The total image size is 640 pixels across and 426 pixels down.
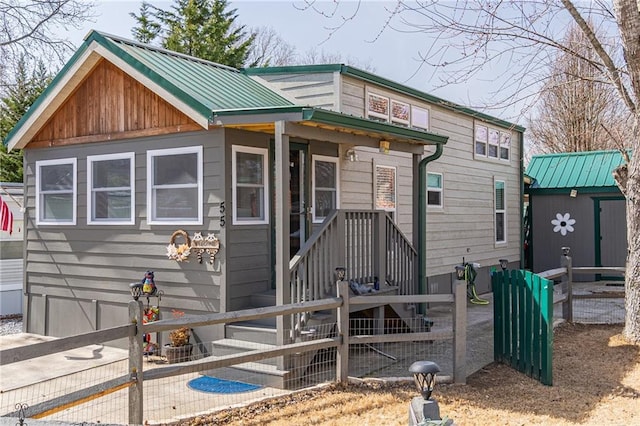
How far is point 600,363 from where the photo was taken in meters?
7.20

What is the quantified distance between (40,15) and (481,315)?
43.3 ft

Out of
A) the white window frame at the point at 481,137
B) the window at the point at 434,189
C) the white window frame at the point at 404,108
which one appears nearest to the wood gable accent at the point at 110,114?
the white window frame at the point at 404,108

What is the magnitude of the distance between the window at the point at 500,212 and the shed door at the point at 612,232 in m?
2.99

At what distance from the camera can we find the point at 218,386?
6.66 meters

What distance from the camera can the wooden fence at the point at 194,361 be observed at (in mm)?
4113

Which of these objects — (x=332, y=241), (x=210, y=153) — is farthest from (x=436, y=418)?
(x=210, y=153)

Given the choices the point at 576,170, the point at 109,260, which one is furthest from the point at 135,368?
the point at 576,170

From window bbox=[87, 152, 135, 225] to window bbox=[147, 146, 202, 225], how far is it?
0.43 metres

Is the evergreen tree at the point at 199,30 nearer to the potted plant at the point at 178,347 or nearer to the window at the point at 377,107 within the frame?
the window at the point at 377,107

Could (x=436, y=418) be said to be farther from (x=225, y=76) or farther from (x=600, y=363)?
(x=225, y=76)

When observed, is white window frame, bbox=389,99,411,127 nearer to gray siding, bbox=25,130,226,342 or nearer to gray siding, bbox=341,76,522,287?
gray siding, bbox=341,76,522,287

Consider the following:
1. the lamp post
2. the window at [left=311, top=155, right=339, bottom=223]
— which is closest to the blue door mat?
the lamp post

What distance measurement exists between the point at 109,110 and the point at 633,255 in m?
7.76

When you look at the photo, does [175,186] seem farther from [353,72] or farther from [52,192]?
[353,72]
